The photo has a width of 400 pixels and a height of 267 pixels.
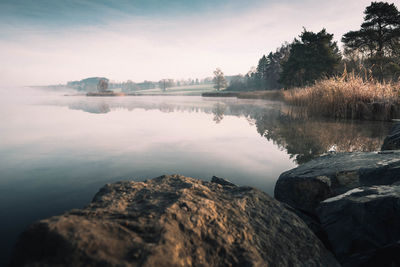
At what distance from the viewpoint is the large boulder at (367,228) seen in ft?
4.36

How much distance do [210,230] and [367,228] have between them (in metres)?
1.02

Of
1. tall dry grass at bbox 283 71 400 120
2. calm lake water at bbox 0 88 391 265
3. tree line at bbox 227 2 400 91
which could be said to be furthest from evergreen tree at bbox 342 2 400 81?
calm lake water at bbox 0 88 391 265

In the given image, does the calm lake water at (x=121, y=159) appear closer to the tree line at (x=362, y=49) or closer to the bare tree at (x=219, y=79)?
the tree line at (x=362, y=49)

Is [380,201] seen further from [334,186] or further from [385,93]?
[385,93]

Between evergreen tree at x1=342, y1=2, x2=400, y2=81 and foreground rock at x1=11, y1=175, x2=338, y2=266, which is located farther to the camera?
evergreen tree at x1=342, y1=2, x2=400, y2=81

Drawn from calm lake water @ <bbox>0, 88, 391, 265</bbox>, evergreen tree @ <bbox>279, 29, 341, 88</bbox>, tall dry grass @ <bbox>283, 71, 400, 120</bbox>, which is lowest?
calm lake water @ <bbox>0, 88, 391, 265</bbox>

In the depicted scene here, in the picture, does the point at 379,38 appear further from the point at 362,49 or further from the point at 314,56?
the point at 314,56

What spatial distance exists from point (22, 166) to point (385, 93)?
38.0 ft

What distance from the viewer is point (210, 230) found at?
49.1 inches

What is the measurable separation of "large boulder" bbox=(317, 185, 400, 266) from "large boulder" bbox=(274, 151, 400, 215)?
448 mm

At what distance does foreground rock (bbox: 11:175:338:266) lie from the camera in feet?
3.09

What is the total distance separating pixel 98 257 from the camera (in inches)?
35.6

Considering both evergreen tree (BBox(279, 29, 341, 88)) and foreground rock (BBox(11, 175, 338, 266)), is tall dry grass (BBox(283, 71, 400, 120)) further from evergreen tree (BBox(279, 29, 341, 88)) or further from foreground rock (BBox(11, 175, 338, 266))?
evergreen tree (BBox(279, 29, 341, 88))

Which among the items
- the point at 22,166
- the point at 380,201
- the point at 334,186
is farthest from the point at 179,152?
the point at 380,201
